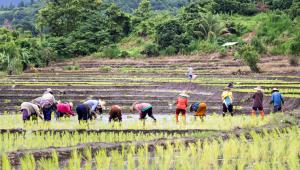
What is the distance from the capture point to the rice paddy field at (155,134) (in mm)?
9805

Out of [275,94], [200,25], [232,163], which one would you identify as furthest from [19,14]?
[232,163]

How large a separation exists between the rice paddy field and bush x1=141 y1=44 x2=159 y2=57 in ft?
57.7

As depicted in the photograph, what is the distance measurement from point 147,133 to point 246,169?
18.7 ft

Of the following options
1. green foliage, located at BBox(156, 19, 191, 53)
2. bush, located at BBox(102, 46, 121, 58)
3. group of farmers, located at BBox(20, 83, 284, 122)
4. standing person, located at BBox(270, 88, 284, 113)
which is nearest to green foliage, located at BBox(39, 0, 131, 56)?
bush, located at BBox(102, 46, 121, 58)

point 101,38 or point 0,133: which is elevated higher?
point 101,38

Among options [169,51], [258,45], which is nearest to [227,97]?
[258,45]

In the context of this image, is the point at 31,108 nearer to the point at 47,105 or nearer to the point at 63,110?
the point at 47,105

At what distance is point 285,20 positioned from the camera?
46500 millimetres

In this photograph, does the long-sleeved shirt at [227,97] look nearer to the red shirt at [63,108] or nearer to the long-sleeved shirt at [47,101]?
the red shirt at [63,108]

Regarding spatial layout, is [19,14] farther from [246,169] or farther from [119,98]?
[246,169]

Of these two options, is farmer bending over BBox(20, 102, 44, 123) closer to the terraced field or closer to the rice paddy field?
the rice paddy field

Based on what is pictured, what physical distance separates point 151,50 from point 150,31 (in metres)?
6.02

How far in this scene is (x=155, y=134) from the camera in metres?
14.5

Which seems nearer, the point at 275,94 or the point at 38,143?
the point at 38,143
